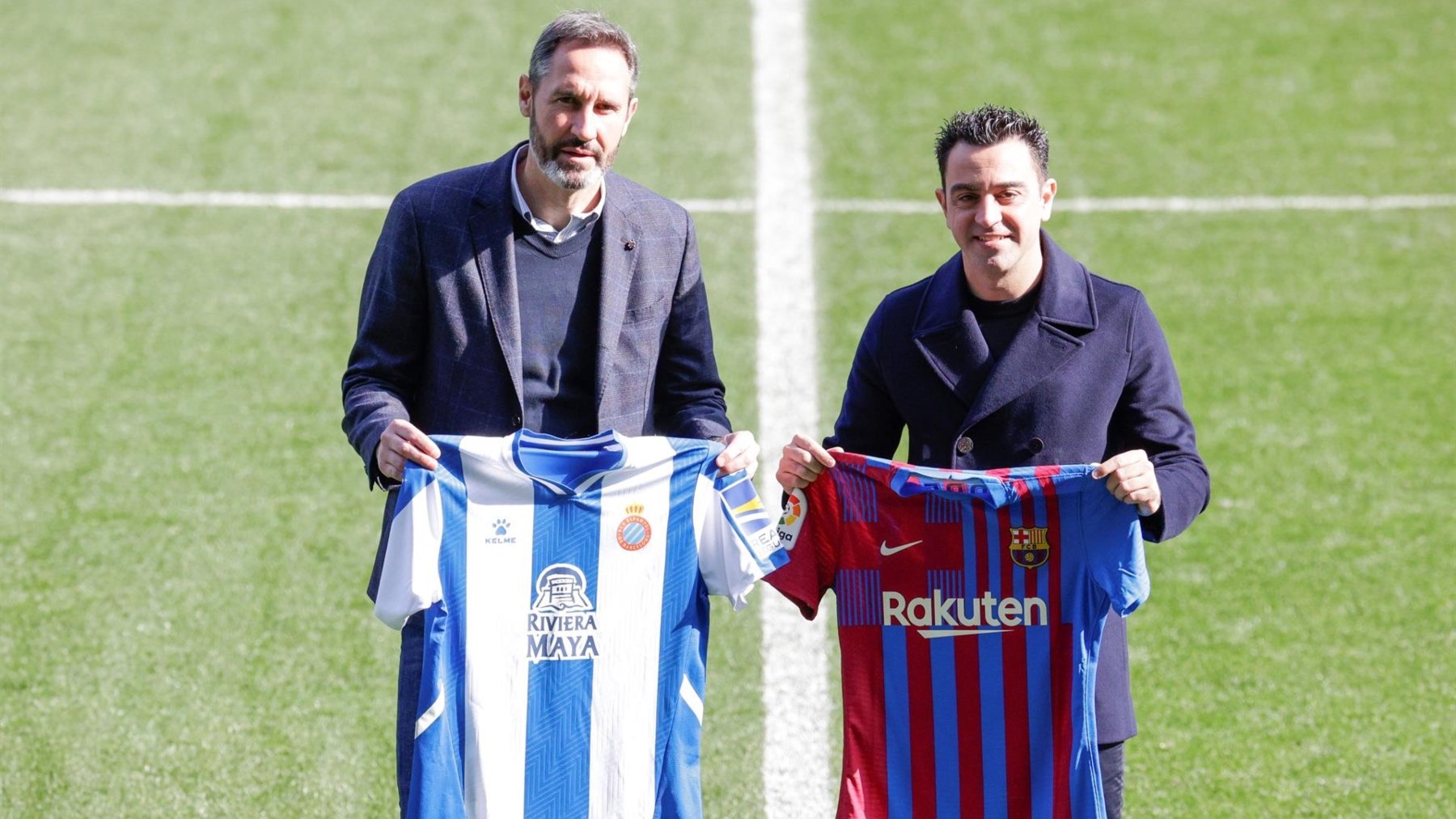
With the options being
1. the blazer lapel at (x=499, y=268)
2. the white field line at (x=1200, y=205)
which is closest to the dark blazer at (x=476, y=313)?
the blazer lapel at (x=499, y=268)

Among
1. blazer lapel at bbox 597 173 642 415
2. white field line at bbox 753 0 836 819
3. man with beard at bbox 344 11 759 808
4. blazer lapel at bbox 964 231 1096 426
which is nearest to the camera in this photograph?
blazer lapel at bbox 964 231 1096 426

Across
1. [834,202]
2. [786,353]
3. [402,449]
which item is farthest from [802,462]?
[834,202]

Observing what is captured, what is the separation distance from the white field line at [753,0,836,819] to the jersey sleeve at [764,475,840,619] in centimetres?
140

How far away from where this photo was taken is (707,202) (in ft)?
25.5

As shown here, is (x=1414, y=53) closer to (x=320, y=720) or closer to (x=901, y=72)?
(x=901, y=72)

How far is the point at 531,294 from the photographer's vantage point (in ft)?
11.8

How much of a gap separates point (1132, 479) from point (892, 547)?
534 millimetres

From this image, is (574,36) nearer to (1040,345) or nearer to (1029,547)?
(1040,345)

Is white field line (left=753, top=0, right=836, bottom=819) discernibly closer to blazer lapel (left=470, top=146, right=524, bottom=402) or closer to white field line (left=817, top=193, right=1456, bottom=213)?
white field line (left=817, top=193, right=1456, bottom=213)

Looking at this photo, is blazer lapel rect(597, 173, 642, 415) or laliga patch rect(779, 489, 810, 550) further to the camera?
blazer lapel rect(597, 173, 642, 415)

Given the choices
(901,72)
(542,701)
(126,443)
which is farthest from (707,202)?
(542,701)

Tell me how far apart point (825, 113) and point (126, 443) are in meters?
4.02

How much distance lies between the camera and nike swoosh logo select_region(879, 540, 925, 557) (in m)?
3.43

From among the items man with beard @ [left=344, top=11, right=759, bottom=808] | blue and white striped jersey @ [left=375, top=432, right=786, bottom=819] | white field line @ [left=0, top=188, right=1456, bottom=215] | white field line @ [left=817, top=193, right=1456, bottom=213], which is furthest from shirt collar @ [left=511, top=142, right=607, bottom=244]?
white field line @ [left=817, top=193, right=1456, bottom=213]
